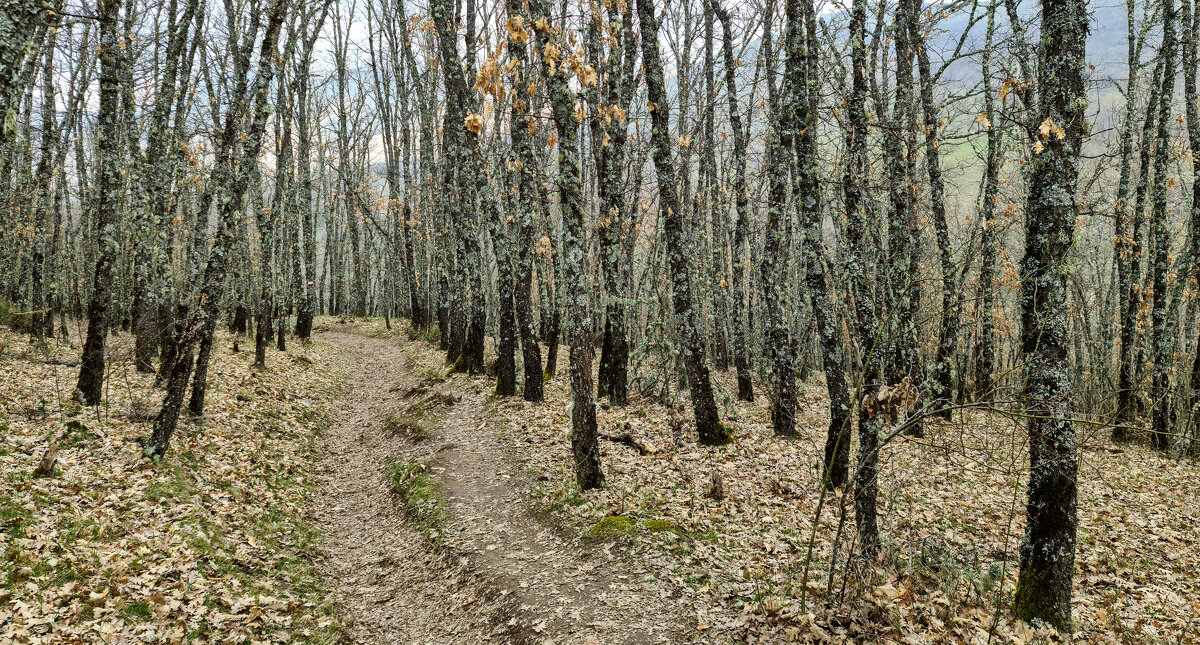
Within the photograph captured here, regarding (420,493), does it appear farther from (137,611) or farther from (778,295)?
(778,295)

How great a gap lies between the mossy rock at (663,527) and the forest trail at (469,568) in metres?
0.62

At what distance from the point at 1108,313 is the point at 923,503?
18035 millimetres

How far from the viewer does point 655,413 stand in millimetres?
13672

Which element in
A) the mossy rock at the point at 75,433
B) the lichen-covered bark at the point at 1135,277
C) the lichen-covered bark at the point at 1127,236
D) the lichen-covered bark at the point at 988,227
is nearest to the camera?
the mossy rock at the point at 75,433

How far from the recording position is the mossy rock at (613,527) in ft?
24.3

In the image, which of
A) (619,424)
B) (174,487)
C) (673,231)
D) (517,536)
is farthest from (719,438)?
(174,487)

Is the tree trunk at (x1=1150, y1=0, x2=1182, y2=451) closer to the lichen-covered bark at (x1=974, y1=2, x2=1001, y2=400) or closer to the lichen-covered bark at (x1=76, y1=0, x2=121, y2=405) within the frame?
the lichen-covered bark at (x1=974, y1=2, x2=1001, y2=400)

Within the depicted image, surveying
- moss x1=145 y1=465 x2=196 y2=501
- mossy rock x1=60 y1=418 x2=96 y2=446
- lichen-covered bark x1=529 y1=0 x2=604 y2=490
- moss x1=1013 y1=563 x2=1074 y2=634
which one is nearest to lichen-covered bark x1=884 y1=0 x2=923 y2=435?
moss x1=1013 y1=563 x2=1074 y2=634

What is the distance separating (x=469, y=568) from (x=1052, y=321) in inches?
267

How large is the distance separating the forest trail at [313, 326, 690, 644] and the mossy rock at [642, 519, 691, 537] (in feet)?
2.05

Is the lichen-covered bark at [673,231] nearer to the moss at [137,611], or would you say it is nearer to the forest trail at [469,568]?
the forest trail at [469,568]

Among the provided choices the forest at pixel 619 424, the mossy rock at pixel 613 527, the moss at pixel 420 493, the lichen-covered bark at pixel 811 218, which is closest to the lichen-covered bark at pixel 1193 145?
the forest at pixel 619 424

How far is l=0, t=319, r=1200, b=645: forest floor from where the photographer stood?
558cm

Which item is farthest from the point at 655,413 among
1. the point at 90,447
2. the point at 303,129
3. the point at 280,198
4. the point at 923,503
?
the point at 303,129
